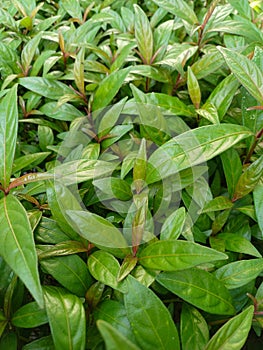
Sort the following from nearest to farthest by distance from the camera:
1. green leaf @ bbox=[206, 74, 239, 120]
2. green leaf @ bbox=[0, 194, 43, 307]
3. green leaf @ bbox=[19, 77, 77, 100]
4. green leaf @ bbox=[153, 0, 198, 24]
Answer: green leaf @ bbox=[0, 194, 43, 307] < green leaf @ bbox=[206, 74, 239, 120] < green leaf @ bbox=[19, 77, 77, 100] < green leaf @ bbox=[153, 0, 198, 24]

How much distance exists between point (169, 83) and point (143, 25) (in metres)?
0.20

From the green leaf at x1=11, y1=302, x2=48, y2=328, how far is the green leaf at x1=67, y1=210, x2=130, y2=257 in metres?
0.15

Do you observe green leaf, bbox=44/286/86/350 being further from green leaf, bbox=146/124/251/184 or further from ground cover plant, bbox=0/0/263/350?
green leaf, bbox=146/124/251/184

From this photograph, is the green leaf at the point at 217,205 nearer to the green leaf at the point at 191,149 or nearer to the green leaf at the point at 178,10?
the green leaf at the point at 191,149

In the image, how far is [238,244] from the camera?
81 cm

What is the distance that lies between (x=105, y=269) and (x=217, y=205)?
0.92 ft

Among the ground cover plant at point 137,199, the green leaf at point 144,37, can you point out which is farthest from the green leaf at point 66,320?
the green leaf at point 144,37

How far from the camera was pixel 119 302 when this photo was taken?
2.34 ft

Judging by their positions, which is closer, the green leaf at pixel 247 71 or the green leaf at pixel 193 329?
the green leaf at pixel 193 329

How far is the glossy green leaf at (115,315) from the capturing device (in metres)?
0.67

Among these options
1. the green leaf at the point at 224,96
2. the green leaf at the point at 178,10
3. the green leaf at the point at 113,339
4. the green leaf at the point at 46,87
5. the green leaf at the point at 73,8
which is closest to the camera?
the green leaf at the point at 113,339

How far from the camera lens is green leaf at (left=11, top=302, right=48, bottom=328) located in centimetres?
69

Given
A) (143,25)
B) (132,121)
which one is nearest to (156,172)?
(132,121)

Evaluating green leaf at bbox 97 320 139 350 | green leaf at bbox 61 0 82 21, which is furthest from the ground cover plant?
green leaf at bbox 61 0 82 21
